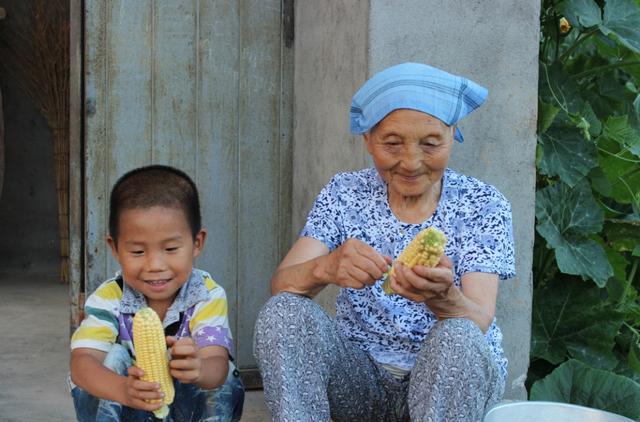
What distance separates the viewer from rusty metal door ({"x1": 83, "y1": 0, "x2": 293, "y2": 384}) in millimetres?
3777

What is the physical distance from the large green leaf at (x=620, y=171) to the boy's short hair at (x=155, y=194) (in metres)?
2.16

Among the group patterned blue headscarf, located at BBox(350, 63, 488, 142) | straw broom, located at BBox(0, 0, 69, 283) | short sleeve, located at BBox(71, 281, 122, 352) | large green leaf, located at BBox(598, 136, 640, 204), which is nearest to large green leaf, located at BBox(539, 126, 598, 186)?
large green leaf, located at BBox(598, 136, 640, 204)

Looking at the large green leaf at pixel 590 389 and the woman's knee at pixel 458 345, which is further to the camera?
the large green leaf at pixel 590 389

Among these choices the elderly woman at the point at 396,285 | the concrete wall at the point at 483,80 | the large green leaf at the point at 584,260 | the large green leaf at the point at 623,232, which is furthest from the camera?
the large green leaf at the point at 623,232

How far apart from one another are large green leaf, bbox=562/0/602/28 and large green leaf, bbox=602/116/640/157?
434mm

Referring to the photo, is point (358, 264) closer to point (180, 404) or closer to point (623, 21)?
point (180, 404)

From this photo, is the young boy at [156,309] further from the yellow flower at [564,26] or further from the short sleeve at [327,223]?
the yellow flower at [564,26]

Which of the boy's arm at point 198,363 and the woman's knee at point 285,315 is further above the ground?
the woman's knee at point 285,315

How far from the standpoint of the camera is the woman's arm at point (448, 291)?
2193mm

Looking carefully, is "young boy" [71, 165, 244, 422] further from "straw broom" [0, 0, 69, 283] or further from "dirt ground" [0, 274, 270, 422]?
"straw broom" [0, 0, 69, 283]

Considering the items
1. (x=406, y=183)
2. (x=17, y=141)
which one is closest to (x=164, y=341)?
(x=406, y=183)

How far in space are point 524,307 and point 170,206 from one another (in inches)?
64.2

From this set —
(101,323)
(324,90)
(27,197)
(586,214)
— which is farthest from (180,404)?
(27,197)

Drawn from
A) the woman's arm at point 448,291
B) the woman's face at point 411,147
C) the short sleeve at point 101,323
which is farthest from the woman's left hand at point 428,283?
the short sleeve at point 101,323
